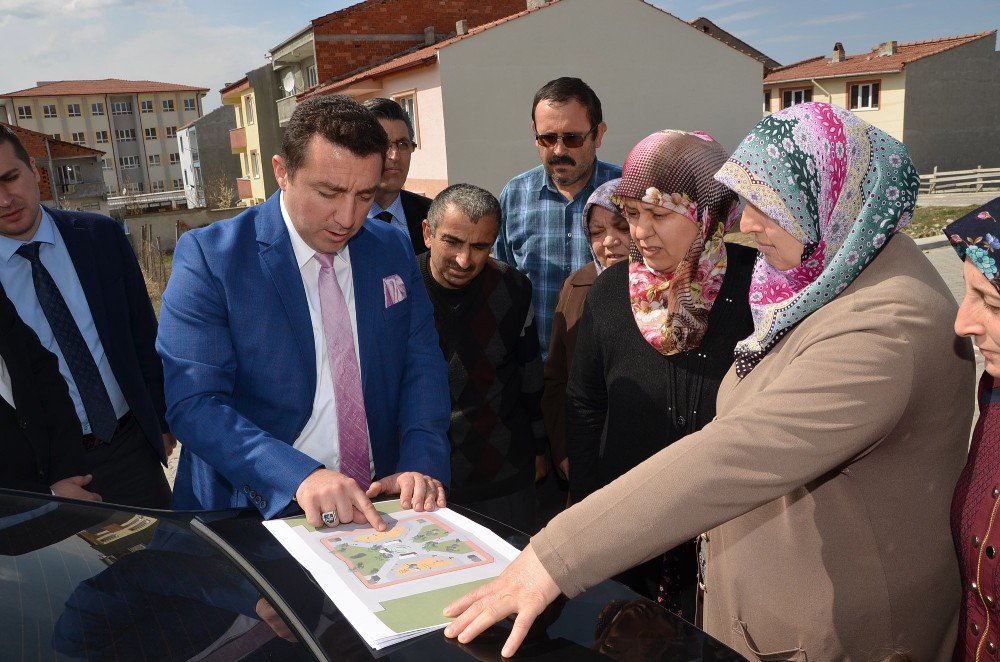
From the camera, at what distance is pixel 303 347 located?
218 cm


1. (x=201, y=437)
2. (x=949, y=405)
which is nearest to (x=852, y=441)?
(x=949, y=405)

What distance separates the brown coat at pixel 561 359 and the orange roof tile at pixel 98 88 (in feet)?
276

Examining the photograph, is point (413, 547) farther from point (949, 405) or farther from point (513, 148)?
point (513, 148)

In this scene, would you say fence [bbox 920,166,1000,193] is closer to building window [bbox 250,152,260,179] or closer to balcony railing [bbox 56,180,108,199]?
building window [bbox 250,152,260,179]

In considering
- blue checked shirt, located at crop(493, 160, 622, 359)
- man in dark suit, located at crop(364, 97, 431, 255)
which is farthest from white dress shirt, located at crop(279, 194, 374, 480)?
man in dark suit, located at crop(364, 97, 431, 255)

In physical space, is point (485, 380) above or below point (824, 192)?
below

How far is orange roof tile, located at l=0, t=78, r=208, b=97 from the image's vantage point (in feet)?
239

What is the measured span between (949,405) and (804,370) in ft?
1.18

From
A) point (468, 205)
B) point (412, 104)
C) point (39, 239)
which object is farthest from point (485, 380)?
point (412, 104)

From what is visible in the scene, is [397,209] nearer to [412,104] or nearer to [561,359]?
[561,359]

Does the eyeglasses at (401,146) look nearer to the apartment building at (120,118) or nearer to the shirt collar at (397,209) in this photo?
the shirt collar at (397,209)

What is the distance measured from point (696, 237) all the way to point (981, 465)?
3.66 feet

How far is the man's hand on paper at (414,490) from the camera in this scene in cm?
191

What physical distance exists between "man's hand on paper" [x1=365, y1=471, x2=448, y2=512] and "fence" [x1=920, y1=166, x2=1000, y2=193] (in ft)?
102
